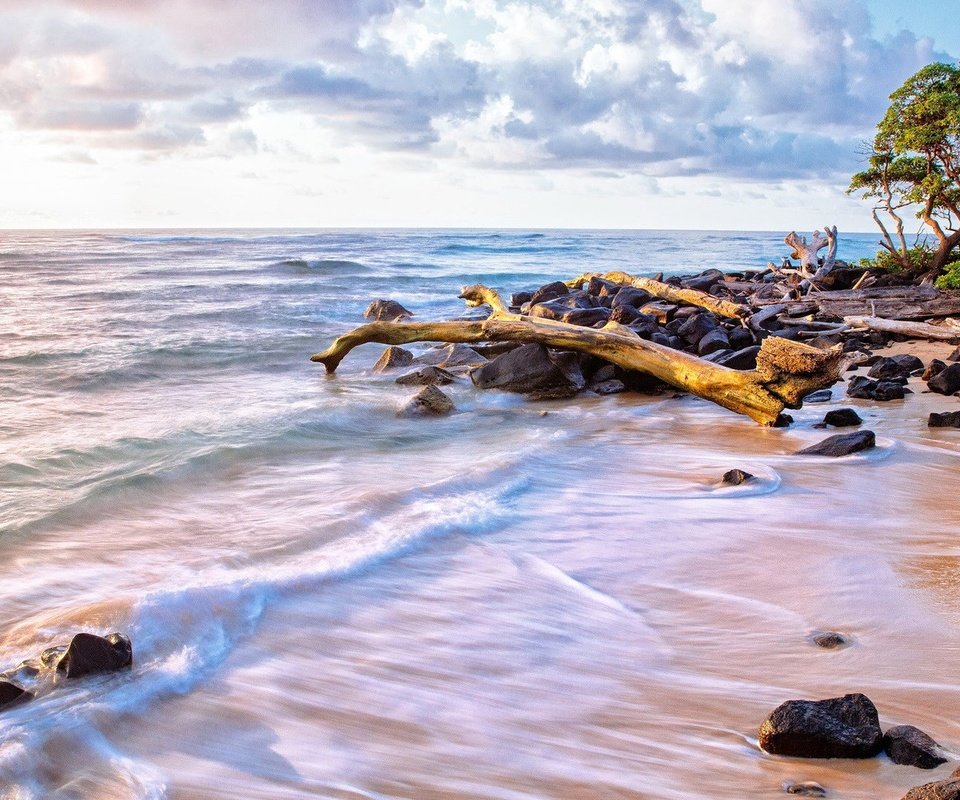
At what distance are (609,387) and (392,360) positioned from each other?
3610 mm

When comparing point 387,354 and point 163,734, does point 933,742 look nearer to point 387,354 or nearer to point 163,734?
point 163,734

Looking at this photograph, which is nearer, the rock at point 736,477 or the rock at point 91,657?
the rock at point 91,657

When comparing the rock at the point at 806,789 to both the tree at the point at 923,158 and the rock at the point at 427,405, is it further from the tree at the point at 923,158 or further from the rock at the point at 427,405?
the tree at the point at 923,158

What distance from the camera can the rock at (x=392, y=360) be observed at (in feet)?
38.2

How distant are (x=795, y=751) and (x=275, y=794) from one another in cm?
164

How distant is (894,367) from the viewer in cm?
910

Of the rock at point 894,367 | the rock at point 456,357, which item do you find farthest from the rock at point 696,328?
the rock at point 456,357

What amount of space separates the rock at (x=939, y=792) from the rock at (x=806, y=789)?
31 cm

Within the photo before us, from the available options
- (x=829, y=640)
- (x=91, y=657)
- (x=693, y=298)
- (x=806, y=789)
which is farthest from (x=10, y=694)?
(x=693, y=298)

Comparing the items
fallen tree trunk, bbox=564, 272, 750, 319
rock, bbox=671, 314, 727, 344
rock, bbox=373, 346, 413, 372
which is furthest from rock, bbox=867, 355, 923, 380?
rock, bbox=373, 346, 413, 372

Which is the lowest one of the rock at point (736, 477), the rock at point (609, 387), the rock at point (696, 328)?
the rock at point (736, 477)

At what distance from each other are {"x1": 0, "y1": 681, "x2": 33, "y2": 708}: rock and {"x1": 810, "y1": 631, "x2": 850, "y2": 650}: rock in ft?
10.2

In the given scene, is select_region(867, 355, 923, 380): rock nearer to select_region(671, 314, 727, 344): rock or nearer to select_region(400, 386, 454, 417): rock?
select_region(671, 314, 727, 344): rock

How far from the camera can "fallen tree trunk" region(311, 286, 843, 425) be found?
6.79 m
